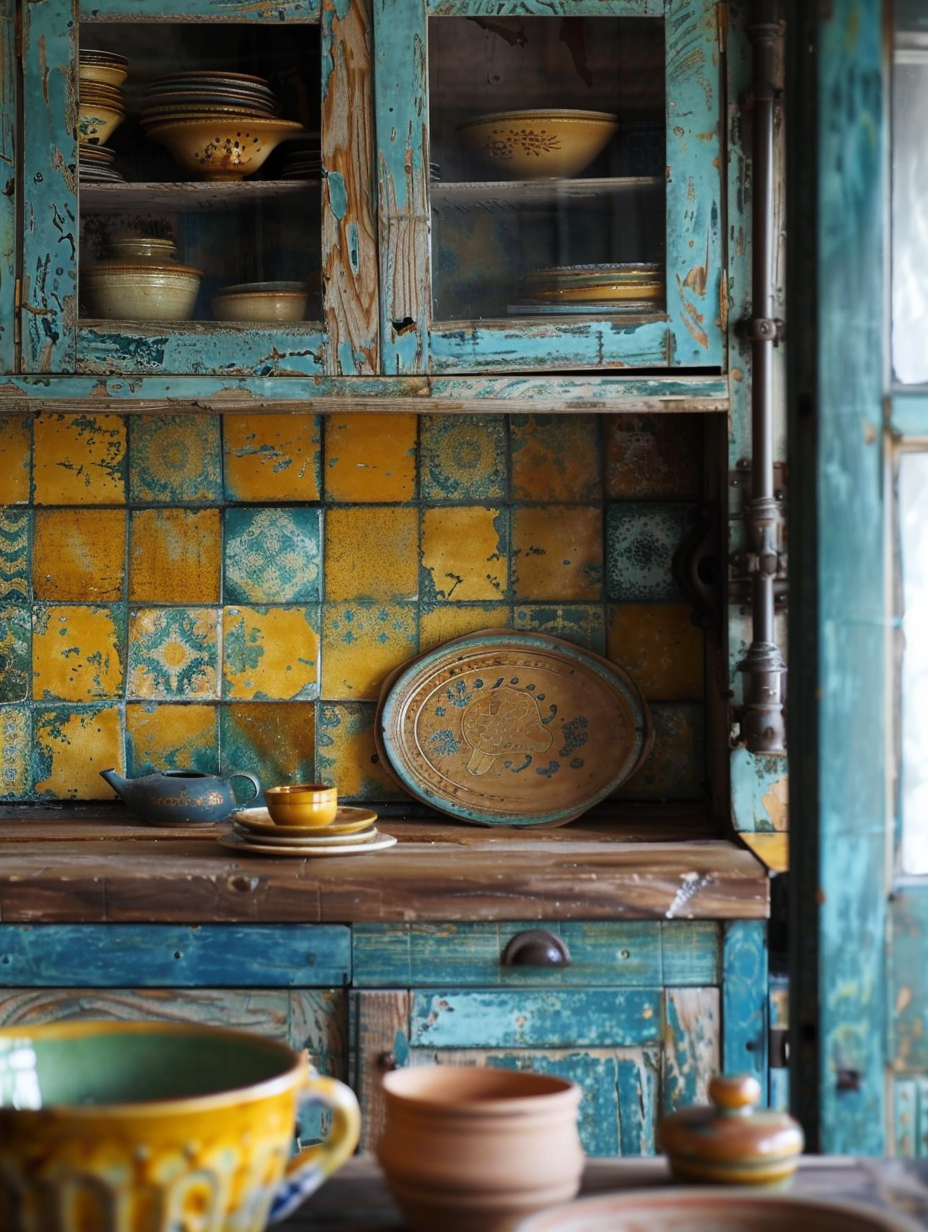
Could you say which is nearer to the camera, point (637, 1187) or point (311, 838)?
point (637, 1187)

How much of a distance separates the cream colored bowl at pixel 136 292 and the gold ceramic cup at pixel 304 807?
801 mm

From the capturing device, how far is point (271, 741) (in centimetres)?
273

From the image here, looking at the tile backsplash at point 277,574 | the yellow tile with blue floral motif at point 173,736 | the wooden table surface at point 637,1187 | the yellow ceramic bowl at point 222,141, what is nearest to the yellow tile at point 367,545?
the tile backsplash at point 277,574

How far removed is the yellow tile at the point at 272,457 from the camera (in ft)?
8.97

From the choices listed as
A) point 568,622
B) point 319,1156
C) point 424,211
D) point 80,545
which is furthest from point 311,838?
point 319,1156

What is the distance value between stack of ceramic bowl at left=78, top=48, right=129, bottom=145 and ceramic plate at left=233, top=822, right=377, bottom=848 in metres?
1.16

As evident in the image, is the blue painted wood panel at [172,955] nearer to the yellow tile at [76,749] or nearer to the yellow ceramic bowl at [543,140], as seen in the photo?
the yellow tile at [76,749]

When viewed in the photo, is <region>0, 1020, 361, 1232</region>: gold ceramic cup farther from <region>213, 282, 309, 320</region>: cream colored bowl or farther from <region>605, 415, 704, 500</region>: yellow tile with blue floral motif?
<region>605, 415, 704, 500</region>: yellow tile with blue floral motif

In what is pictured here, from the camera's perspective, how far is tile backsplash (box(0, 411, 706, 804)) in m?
2.73

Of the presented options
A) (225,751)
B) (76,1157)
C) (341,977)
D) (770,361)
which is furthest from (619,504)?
(76,1157)

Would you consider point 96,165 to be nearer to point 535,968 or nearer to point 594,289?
point 594,289

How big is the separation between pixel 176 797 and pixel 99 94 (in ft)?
3.89

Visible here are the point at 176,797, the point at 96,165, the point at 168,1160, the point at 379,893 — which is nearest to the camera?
the point at 168,1160

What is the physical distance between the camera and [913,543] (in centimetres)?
124
